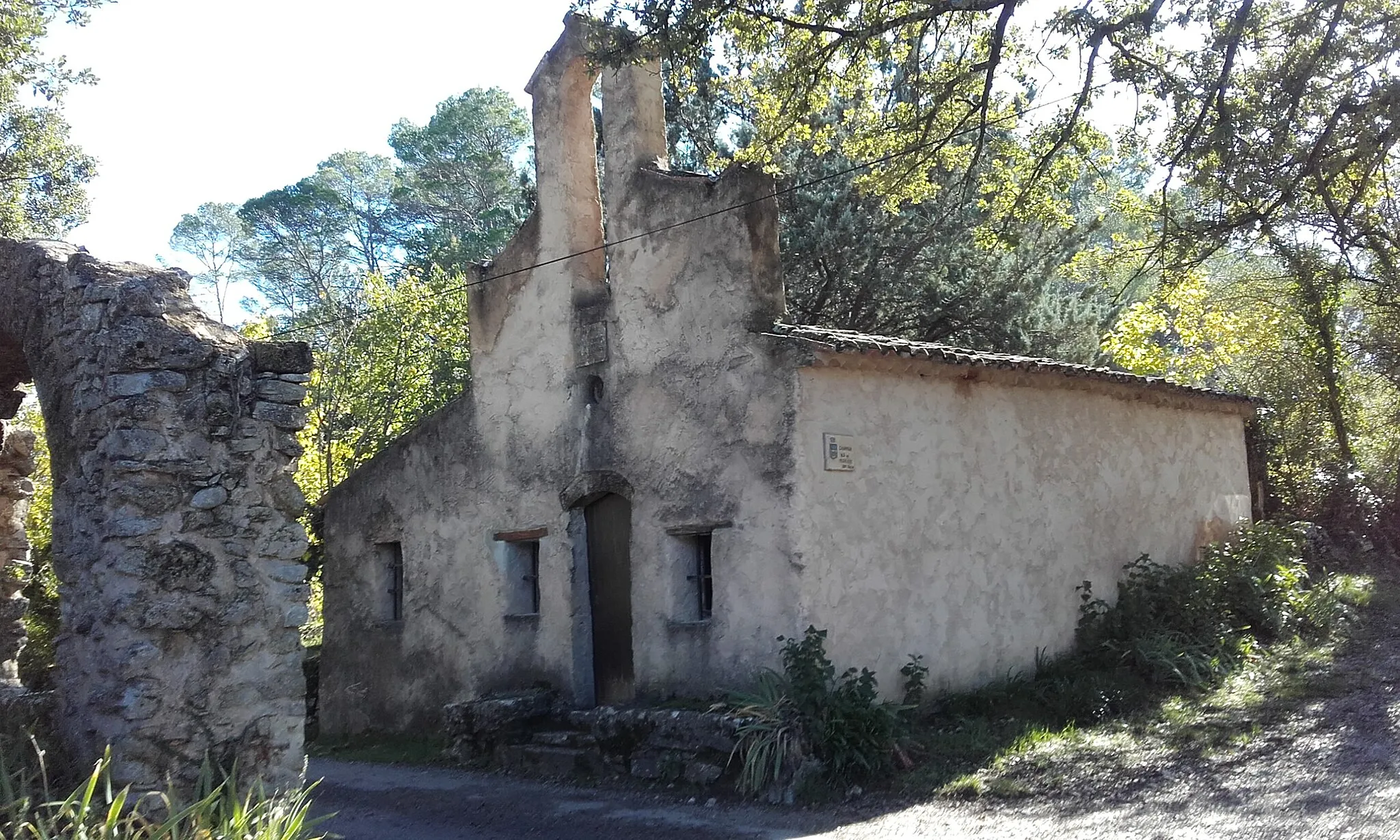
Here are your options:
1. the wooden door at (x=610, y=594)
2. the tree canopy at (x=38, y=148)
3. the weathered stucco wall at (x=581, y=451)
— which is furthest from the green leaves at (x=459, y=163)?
the wooden door at (x=610, y=594)

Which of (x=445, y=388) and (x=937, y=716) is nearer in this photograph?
(x=937, y=716)

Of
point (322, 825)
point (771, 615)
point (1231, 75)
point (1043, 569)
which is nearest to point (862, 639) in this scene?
point (771, 615)

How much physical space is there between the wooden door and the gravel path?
A: 1.55m

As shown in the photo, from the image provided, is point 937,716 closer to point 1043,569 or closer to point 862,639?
point 862,639

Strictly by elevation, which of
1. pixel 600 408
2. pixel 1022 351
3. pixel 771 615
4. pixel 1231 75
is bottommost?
pixel 771 615

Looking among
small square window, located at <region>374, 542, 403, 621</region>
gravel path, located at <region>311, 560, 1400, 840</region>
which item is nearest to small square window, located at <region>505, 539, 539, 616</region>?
small square window, located at <region>374, 542, 403, 621</region>

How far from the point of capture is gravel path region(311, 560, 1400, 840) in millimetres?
7359

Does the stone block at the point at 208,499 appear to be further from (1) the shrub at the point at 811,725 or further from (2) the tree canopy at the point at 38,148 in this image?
(2) the tree canopy at the point at 38,148

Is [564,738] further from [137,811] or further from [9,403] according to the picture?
[9,403]

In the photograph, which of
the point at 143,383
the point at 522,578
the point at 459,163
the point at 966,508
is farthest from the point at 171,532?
the point at 459,163

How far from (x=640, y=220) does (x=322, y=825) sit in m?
5.94

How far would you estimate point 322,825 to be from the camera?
8367 millimetres

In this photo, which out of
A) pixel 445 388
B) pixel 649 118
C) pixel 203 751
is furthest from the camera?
pixel 445 388

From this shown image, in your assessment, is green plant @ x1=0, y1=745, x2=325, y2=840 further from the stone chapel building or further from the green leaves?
the green leaves
